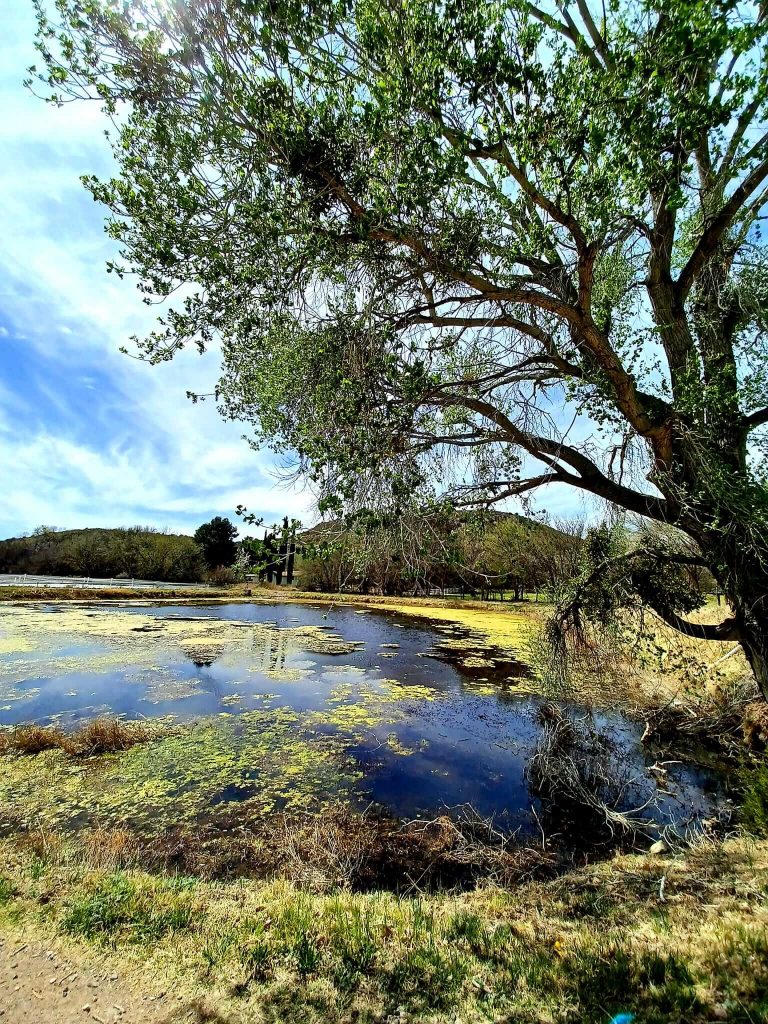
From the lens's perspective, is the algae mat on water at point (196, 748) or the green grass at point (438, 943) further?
the algae mat on water at point (196, 748)

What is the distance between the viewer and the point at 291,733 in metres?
8.23

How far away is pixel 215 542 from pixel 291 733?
51.9 m

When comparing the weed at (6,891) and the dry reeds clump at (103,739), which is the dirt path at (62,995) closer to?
the weed at (6,891)

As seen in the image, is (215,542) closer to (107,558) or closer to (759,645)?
(107,558)

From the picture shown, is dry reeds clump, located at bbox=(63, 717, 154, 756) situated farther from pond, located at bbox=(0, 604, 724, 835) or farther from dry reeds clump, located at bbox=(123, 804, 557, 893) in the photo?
dry reeds clump, located at bbox=(123, 804, 557, 893)

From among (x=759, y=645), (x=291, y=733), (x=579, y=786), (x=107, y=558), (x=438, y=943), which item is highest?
(x=107, y=558)

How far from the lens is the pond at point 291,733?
5.86m

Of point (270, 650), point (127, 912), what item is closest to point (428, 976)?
point (127, 912)

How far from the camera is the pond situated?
231 inches

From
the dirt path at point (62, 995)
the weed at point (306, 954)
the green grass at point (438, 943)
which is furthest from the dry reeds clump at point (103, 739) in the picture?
the weed at point (306, 954)

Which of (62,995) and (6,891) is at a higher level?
(62,995)

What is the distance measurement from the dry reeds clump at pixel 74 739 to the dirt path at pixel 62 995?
494 cm

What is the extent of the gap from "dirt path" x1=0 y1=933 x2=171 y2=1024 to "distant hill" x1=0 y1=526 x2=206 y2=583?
181 ft

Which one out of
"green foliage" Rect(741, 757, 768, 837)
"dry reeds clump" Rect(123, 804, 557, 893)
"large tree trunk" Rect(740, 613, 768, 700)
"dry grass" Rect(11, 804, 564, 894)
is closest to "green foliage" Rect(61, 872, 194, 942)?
"dry grass" Rect(11, 804, 564, 894)
